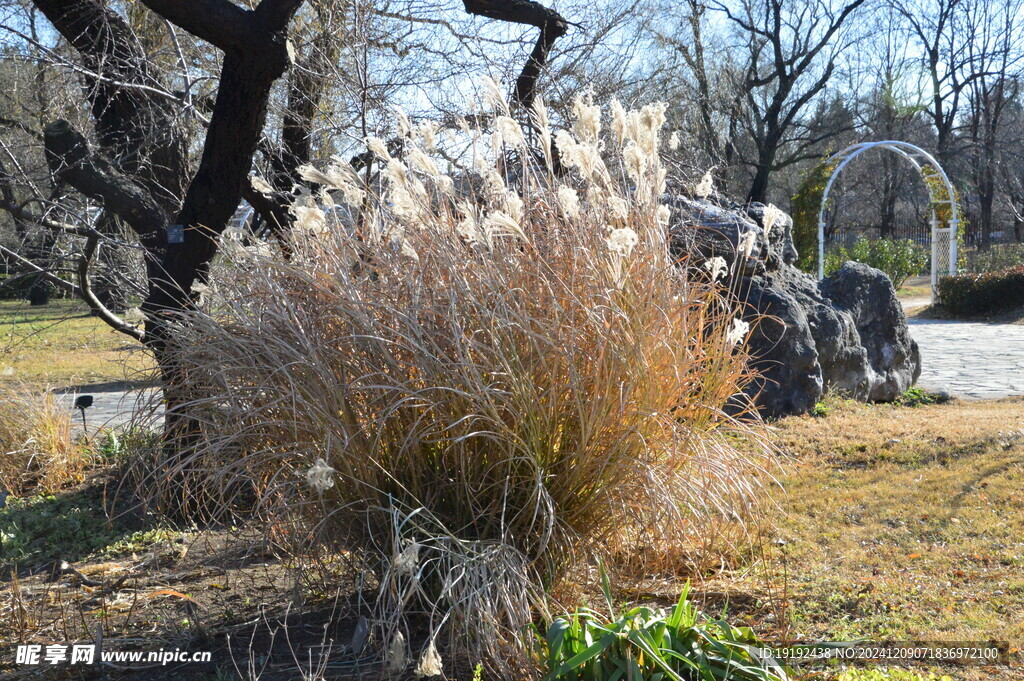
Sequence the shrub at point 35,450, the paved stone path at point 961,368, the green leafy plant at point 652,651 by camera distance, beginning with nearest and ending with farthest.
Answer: the green leafy plant at point 652,651 → the shrub at point 35,450 → the paved stone path at point 961,368

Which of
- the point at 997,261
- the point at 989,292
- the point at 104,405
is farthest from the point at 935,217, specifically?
the point at 104,405

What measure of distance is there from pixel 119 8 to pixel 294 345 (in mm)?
5687

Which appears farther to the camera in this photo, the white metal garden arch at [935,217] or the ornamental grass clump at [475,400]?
the white metal garden arch at [935,217]

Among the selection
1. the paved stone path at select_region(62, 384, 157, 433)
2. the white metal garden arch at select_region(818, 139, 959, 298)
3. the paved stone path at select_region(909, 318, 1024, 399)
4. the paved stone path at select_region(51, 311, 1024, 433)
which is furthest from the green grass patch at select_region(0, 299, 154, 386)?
the white metal garden arch at select_region(818, 139, 959, 298)

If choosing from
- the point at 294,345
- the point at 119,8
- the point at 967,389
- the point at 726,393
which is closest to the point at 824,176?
Answer: the point at 967,389

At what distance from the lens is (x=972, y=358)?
10.2 meters

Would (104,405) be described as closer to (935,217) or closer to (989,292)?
(989,292)

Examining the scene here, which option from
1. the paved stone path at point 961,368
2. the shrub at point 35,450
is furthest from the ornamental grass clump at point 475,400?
the shrub at point 35,450

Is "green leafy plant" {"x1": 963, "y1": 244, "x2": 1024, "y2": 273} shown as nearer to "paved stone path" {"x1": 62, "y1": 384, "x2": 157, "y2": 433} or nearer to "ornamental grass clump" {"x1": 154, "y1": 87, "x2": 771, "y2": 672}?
"paved stone path" {"x1": 62, "y1": 384, "x2": 157, "y2": 433}

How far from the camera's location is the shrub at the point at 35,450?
5.35 m

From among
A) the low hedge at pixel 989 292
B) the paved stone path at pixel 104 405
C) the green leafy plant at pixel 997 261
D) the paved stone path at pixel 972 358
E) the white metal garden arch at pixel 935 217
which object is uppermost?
the white metal garden arch at pixel 935 217

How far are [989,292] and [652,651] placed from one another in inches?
651

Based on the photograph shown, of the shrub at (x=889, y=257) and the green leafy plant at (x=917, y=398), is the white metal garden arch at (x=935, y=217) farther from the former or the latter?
the green leafy plant at (x=917, y=398)

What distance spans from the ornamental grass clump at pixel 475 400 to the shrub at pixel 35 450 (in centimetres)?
287
